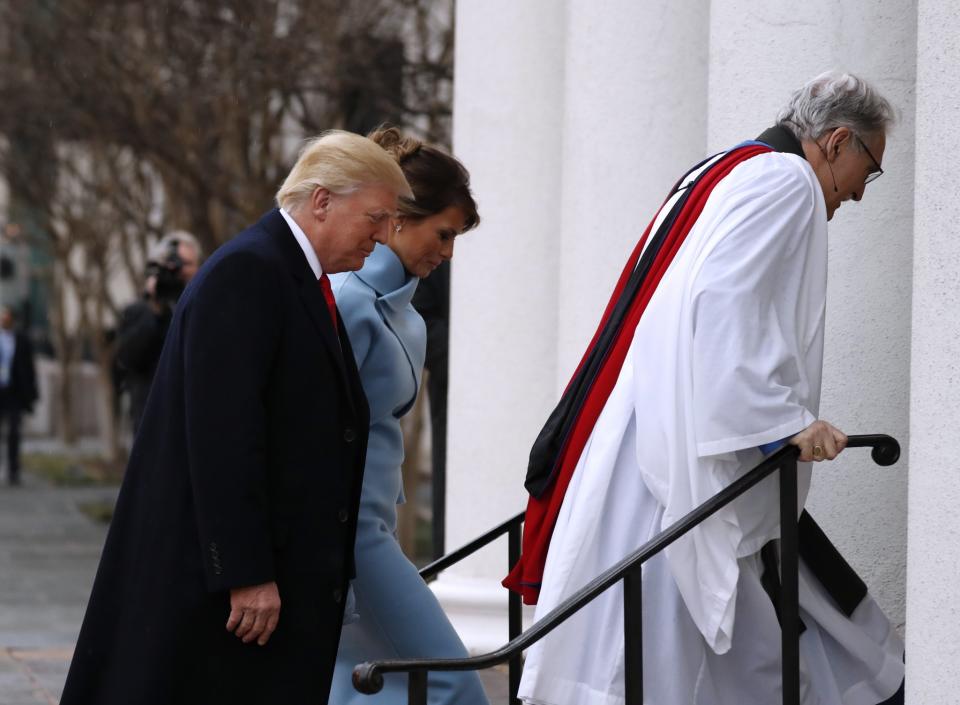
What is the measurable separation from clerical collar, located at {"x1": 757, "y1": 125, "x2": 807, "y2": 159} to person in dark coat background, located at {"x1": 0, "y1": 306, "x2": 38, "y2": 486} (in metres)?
15.5

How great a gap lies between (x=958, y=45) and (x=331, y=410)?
1394 mm

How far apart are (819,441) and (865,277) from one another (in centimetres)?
108

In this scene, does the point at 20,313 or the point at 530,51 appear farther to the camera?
the point at 20,313

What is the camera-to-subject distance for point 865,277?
4641 mm

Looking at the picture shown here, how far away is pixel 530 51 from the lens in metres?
6.72

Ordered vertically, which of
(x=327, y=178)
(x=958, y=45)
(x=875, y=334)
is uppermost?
(x=958, y=45)

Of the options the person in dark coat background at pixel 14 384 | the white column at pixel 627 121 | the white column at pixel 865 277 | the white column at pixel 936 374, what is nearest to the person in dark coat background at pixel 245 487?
the white column at pixel 936 374

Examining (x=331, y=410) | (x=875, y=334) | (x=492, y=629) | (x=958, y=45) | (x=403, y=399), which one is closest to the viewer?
(x=958, y=45)

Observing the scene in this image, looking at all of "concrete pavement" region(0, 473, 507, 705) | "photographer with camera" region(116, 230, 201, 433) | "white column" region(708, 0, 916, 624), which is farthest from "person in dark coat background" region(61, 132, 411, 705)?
"photographer with camera" region(116, 230, 201, 433)

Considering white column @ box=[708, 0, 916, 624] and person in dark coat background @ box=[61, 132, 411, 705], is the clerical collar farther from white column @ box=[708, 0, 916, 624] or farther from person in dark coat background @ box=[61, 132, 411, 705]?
person in dark coat background @ box=[61, 132, 411, 705]

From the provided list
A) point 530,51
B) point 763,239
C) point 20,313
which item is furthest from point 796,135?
point 20,313

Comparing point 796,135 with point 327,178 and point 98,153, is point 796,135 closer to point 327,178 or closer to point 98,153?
point 327,178

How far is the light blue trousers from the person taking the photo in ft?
13.4

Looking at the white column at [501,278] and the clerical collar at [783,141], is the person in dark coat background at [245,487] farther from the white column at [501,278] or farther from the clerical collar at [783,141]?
the white column at [501,278]
